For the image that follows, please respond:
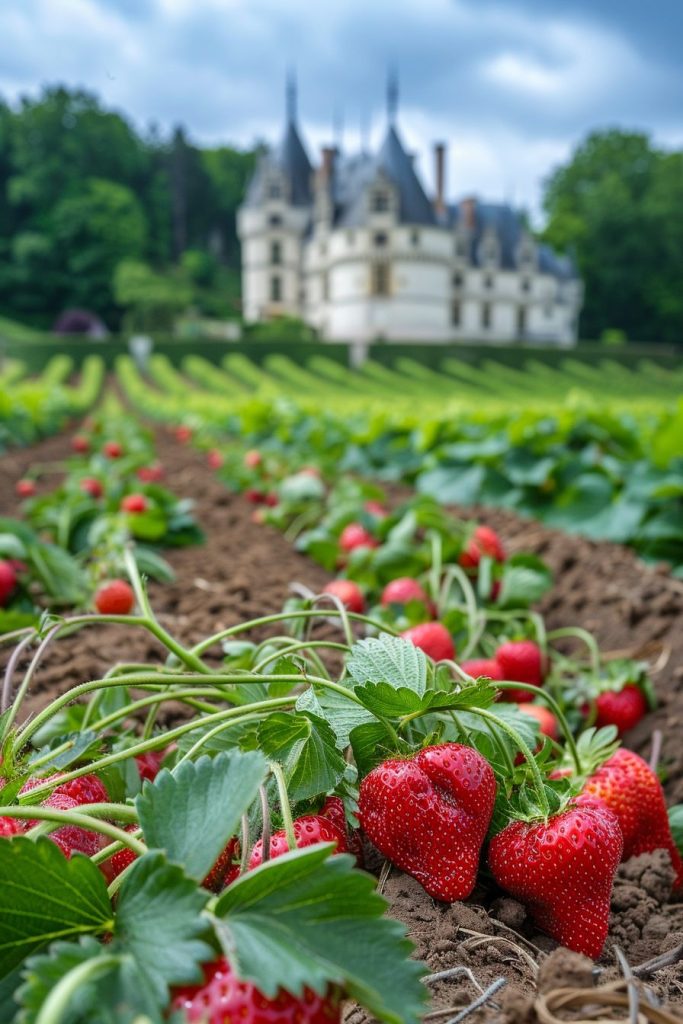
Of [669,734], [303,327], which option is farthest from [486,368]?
[669,734]

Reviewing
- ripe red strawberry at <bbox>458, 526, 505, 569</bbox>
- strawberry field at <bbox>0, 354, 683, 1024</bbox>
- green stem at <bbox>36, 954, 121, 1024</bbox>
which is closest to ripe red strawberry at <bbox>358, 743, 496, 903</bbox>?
strawberry field at <bbox>0, 354, 683, 1024</bbox>

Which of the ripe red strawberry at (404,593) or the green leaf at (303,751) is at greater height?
the green leaf at (303,751)

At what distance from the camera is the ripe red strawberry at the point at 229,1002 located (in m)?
0.69

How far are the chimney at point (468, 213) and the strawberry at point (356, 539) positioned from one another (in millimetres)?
53817

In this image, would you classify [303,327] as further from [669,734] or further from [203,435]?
[669,734]

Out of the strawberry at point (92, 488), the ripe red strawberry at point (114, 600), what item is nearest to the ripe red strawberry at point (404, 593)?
the ripe red strawberry at point (114, 600)

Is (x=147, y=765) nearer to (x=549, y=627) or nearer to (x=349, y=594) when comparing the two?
(x=349, y=594)

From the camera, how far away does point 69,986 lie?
1.96ft

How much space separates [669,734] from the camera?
1.98 m

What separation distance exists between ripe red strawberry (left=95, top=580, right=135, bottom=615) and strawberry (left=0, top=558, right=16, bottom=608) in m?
0.25

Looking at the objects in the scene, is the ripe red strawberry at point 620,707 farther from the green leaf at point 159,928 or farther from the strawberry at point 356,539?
the green leaf at point 159,928

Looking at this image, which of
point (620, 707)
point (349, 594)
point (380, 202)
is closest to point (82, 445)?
point (349, 594)

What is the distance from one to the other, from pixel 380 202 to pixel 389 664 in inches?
1954

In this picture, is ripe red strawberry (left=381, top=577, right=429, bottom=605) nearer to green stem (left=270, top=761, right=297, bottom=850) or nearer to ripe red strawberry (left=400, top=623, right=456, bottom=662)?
ripe red strawberry (left=400, top=623, right=456, bottom=662)
